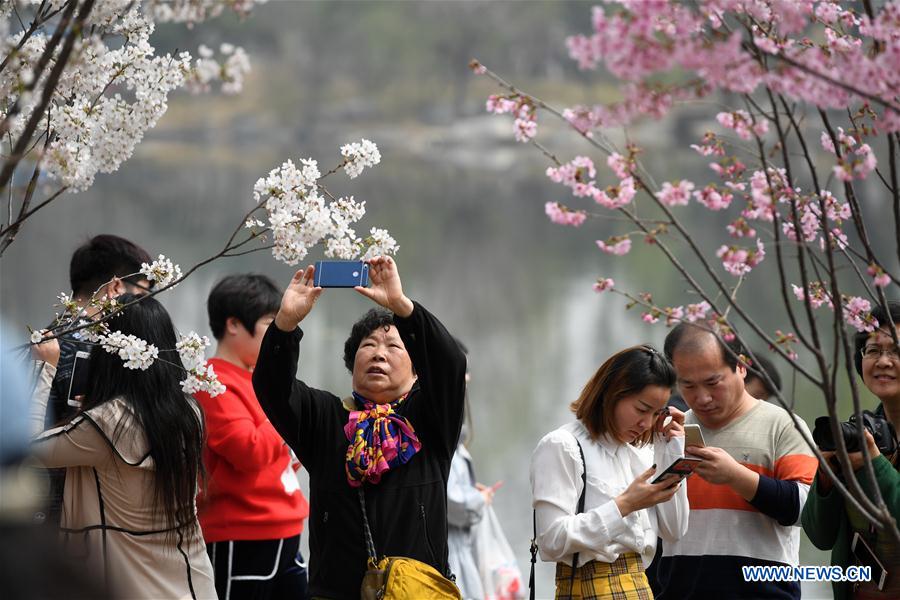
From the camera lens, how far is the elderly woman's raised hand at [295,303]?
2389mm

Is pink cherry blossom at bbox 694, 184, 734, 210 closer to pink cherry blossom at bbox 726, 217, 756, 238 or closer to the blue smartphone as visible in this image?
pink cherry blossom at bbox 726, 217, 756, 238

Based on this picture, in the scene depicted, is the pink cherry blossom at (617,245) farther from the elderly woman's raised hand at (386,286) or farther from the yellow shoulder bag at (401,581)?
the yellow shoulder bag at (401,581)

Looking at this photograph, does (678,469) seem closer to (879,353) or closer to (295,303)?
(879,353)

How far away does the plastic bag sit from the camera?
3.76 meters

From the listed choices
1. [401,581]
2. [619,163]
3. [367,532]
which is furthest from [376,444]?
[619,163]

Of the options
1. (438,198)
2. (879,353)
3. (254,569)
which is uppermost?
(438,198)

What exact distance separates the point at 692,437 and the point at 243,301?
1.40 m

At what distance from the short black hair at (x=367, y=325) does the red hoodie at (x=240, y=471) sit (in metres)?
0.51

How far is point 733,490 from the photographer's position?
2758 mm

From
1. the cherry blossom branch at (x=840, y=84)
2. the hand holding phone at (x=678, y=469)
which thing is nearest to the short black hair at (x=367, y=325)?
the hand holding phone at (x=678, y=469)

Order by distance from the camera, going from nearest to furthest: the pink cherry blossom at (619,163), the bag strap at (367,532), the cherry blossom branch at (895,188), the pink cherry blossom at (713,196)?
the cherry blossom branch at (895,188), the pink cherry blossom at (619,163), the pink cherry blossom at (713,196), the bag strap at (367,532)

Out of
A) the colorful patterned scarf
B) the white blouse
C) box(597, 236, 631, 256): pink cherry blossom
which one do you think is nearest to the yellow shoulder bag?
the colorful patterned scarf

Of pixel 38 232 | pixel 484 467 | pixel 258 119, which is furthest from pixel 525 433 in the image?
pixel 258 119

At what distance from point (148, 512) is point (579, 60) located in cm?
145
